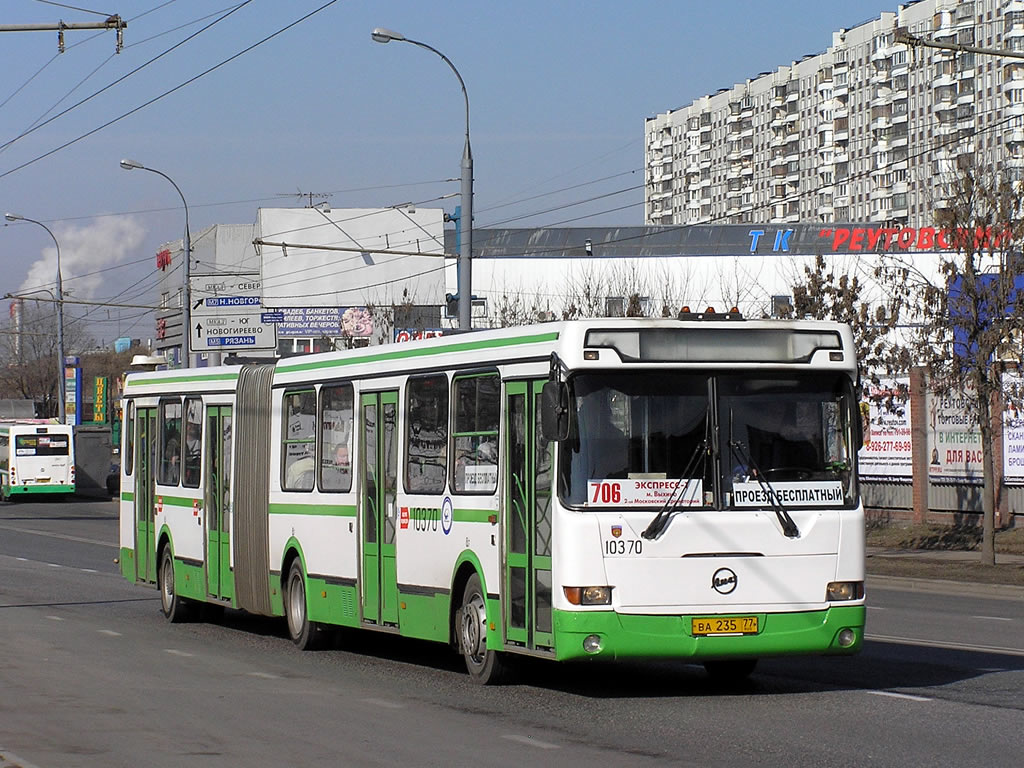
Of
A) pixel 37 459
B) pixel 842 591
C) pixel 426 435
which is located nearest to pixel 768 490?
pixel 842 591

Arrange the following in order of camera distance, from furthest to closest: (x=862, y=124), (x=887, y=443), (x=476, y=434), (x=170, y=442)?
(x=862, y=124) < (x=887, y=443) < (x=170, y=442) < (x=476, y=434)

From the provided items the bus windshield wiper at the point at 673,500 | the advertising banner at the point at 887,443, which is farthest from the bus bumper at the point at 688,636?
the advertising banner at the point at 887,443

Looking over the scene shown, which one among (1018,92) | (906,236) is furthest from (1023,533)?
(1018,92)

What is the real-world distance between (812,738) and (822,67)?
159m

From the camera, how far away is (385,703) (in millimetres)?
11695

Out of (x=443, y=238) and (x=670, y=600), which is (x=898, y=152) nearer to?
(x=443, y=238)

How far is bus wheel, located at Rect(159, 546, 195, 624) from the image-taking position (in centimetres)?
1908

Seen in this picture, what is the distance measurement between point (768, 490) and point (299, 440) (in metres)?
5.87

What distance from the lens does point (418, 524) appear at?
44.3 ft

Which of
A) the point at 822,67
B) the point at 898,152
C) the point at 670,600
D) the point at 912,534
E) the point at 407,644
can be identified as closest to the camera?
the point at 670,600

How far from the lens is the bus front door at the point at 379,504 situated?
1403 centimetres

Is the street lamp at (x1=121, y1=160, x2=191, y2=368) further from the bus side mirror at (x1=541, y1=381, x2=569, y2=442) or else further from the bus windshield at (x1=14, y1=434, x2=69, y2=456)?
the bus side mirror at (x1=541, y1=381, x2=569, y2=442)

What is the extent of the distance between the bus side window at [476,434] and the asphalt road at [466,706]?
1.47 meters

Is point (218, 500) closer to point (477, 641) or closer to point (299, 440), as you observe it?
point (299, 440)
